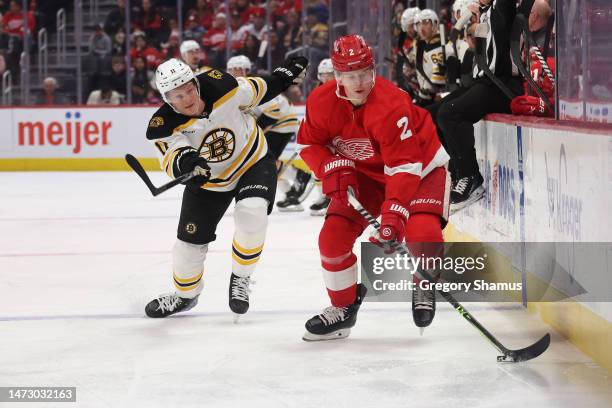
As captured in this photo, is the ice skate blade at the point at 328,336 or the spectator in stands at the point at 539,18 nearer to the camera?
the ice skate blade at the point at 328,336

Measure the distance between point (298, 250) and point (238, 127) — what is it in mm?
1916

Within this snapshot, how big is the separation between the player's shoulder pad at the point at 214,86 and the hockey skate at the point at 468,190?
127 cm

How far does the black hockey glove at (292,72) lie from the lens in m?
4.27

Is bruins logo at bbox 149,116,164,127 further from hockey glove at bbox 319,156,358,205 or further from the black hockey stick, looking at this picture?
hockey glove at bbox 319,156,358,205

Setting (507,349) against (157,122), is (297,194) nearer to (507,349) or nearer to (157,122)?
(157,122)

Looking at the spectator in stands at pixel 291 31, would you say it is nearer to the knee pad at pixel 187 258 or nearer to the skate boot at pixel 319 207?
the skate boot at pixel 319 207

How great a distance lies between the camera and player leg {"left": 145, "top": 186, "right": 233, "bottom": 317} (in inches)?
157

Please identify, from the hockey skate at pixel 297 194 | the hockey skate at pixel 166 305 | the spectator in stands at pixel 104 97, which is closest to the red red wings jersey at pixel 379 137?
the hockey skate at pixel 166 305

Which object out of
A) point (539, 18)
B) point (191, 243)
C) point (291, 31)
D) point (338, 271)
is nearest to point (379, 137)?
point (338, 271)

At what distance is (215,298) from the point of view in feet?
14.5

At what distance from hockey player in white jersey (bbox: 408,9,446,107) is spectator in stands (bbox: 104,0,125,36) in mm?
6058

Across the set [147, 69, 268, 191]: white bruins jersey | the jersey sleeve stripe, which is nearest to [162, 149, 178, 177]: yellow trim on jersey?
[147, 69, 268, 191]: white bruins jersey

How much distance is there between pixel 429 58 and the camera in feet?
22.0

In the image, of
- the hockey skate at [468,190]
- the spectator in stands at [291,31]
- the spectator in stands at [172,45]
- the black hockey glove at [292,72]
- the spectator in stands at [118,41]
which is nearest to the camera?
the black hockey glove at [292,72]
